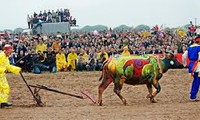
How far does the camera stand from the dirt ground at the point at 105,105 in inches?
456

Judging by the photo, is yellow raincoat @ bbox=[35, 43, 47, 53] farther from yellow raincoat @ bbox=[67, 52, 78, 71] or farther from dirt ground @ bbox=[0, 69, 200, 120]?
dirt ground @ bbox=[0, 69, 200, 120]

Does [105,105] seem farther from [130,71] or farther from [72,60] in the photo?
[72,60]

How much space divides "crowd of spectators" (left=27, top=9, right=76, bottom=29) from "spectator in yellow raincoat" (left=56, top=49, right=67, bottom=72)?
12703mm

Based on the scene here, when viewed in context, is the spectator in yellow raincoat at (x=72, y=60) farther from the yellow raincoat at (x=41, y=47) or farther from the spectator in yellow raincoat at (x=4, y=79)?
the spectator in yellow raincoat at (x=4, y=79)

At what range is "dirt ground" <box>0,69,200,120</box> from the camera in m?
11.6

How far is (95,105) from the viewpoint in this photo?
13805 mm

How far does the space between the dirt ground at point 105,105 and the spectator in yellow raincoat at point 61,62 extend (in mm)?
6055

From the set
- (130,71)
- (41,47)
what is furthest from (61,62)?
(130,71)

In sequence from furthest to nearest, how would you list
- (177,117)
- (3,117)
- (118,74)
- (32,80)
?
(32,80) → (118,74) → (3,117) → (177,117)

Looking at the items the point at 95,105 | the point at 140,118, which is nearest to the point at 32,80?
the point at 95,105

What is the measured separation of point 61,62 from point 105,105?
13337 mm

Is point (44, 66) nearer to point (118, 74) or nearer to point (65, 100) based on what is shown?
point (65, 100)

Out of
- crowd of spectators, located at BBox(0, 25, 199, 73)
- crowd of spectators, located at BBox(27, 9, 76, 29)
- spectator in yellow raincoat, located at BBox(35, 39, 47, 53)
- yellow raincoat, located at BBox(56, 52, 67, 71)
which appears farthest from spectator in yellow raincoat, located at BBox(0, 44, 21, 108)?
crowd of spectators, located at BBox(27, 9, 76, 29)

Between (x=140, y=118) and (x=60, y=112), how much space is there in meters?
2.21
